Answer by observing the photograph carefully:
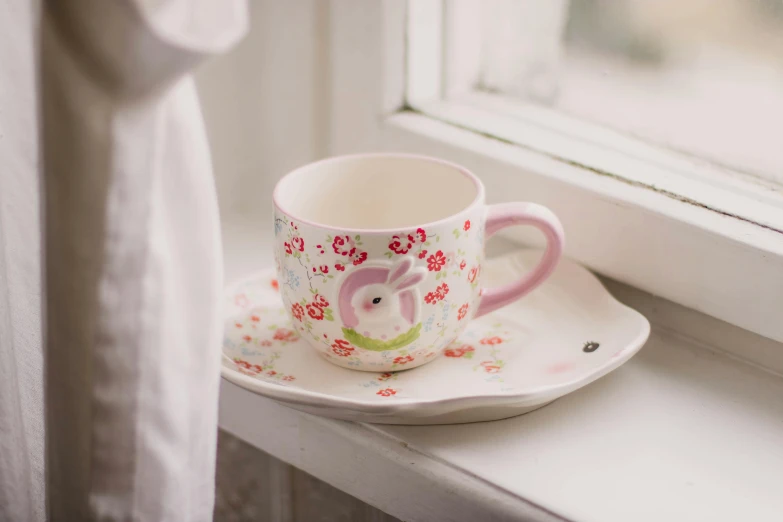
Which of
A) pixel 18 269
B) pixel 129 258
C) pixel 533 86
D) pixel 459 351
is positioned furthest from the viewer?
pixel 533 86

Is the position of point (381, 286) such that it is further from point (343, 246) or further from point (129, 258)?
point (129, 258)

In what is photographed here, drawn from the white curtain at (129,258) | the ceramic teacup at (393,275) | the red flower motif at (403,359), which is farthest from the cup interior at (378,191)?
the white curtain at (129,258)

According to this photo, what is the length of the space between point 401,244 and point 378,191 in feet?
0.46

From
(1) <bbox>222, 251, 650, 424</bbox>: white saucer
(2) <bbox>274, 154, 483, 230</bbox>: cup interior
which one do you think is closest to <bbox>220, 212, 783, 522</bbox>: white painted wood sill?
(1) <bbox>222, 251, 650, 424</bbox>: white saucer

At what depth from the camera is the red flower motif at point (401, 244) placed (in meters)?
0.46

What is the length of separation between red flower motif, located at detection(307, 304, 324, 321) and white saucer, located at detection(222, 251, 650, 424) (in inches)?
1.6

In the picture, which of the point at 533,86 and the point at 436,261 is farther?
the point at 533,86

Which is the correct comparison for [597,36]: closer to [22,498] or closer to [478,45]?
[478,45]

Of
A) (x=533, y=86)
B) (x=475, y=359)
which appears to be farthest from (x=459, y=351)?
(x=533, y=86)

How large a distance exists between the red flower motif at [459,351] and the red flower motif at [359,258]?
0.11 metres

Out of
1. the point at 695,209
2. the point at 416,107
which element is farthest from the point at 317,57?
the point at 695,209

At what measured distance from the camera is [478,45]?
2.25 feet

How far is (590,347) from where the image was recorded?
0.54 metres

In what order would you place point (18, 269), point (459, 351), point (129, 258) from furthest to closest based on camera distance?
point (459, 351) → point (18, 269) → point (129, 258)
